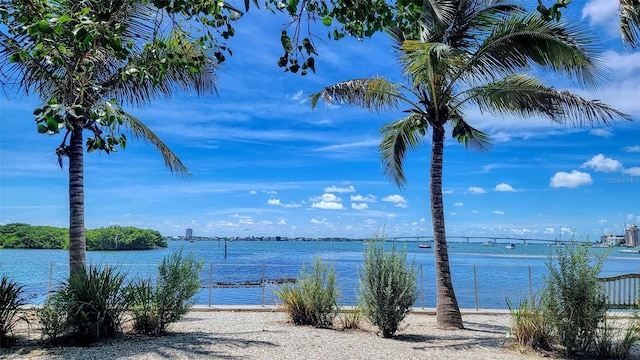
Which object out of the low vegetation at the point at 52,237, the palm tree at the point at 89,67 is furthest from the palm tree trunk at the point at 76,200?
the low vegetation at the point at 52,237

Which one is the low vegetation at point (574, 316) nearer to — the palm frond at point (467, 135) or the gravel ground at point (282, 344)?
the gravel ground at point (282, 344)

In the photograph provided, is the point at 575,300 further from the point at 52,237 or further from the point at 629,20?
the point at 52,237

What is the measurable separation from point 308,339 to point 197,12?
5.36 m

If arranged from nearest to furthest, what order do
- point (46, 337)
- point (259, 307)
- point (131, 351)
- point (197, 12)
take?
point (197, 12), point (131, 351), point (46, 337), point (259, 307)

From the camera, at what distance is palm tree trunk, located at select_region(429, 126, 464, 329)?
9133mm

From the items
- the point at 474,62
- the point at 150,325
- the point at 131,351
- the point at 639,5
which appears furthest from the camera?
the point at 474,62

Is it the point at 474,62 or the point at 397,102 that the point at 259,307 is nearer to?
the point at 397,102

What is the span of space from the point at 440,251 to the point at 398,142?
324 centimetres

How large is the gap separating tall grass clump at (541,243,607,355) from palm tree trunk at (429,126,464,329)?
88.4 inches

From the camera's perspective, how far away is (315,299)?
8695 mm

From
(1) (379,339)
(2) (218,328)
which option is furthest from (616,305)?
(2) (218,328)

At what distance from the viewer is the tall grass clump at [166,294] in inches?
296

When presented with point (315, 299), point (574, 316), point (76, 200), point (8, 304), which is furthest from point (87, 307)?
point (574, 316)

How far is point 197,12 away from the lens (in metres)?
3.89
